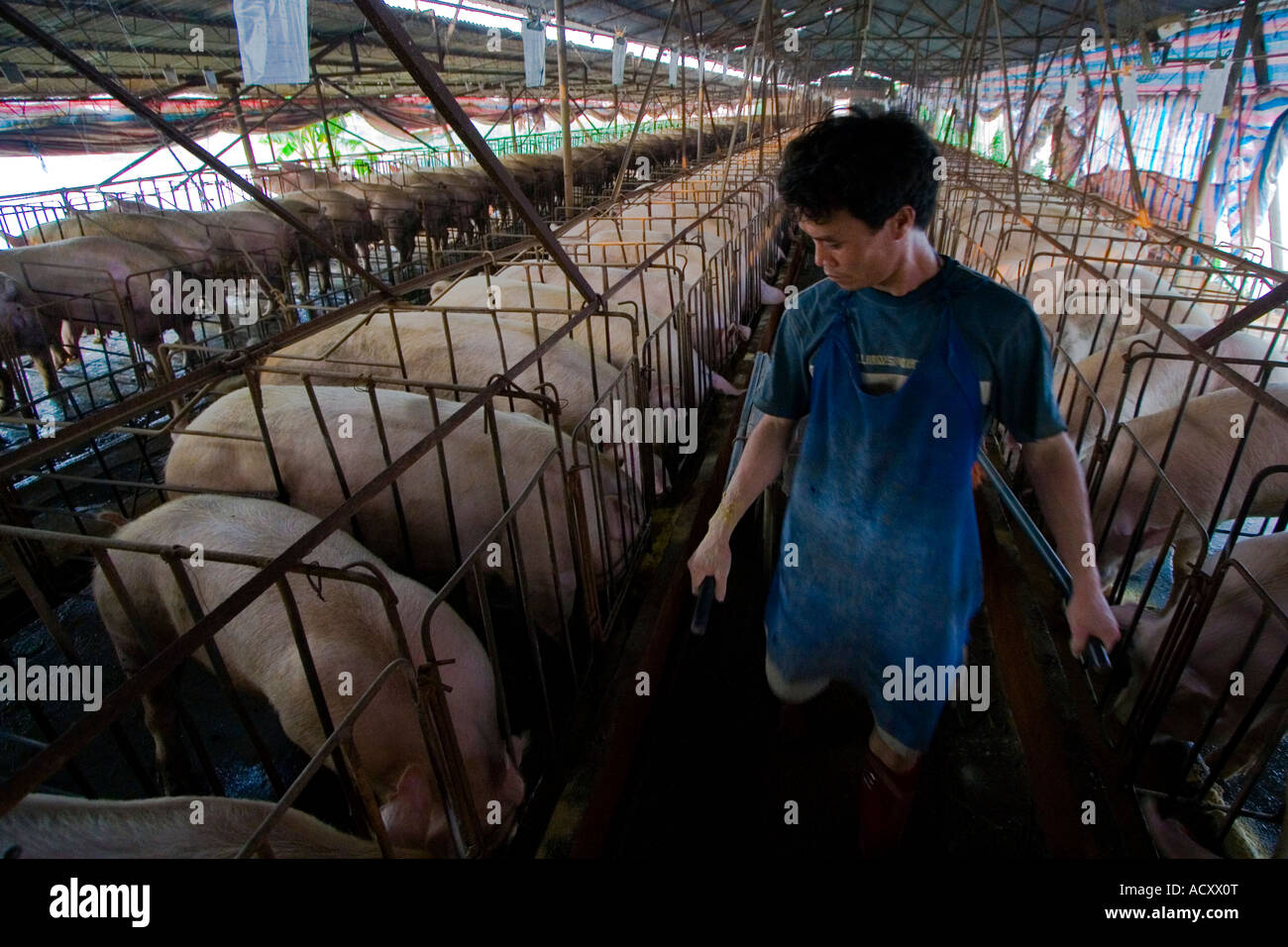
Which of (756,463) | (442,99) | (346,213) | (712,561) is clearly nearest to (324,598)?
(712,561)

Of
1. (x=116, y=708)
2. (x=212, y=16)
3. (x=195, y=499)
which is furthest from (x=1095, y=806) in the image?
(x=212, y=16)

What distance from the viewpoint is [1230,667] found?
233 cm

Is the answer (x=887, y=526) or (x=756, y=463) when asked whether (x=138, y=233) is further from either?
(x=887, y=526)

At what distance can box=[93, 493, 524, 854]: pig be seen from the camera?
7.45 feet

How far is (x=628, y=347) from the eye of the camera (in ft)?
17.0

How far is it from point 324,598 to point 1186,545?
4.19 metres

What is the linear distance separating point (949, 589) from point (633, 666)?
1.44 metres

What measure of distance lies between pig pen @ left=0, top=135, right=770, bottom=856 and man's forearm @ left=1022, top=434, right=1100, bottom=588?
4.77 ft

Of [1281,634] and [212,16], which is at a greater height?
[212,16]

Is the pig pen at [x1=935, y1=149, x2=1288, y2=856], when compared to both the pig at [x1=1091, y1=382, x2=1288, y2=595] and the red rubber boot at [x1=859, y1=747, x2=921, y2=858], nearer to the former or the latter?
the pig at [x1=1091, y1=382, x2=1288, y2=595]

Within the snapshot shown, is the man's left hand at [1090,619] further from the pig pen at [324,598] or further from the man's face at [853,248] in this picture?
the pig pen at [324,598]

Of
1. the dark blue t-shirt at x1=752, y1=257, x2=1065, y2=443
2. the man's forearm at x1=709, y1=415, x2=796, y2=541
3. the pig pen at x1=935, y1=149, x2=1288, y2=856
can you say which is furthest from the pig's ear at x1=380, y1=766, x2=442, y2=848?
the pig pen at x1=935, y1=149, x2=1288, y2=856
